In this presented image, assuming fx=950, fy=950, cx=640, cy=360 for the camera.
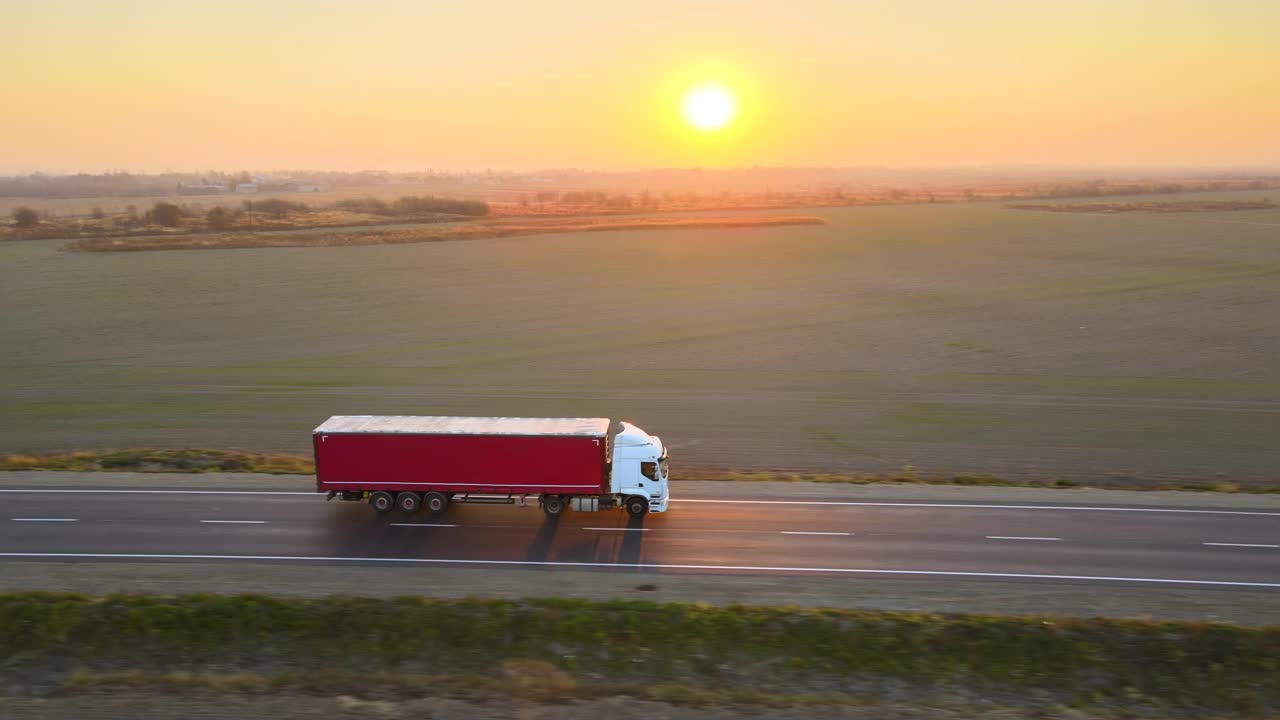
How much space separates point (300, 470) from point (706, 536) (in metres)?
13.7

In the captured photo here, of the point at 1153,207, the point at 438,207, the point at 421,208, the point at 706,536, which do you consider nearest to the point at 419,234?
the point at 421,208

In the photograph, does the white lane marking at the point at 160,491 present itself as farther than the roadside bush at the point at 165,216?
No

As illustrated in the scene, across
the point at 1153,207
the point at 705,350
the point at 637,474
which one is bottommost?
the point at 637,474

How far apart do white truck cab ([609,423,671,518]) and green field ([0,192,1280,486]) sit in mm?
6626

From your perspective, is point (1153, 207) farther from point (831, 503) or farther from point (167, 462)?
point (167, 462)

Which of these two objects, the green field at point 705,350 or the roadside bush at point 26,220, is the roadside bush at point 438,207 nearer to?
the roadside bush at point 26,220

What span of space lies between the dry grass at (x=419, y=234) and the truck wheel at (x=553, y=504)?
80093mm

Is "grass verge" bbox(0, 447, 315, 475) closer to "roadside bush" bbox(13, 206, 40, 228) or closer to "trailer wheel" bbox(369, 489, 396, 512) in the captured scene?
"trailer wheel" bbox(369, 489, 396, 512)

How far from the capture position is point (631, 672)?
17.2 meters

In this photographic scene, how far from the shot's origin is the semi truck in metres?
24.8

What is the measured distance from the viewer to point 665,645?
18.0m

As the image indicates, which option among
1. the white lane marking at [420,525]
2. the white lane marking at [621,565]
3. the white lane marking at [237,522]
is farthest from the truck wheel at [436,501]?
the white lane marking at [237,522]

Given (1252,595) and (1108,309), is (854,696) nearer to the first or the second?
(1252,595)

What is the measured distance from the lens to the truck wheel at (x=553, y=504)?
25.6 metres
